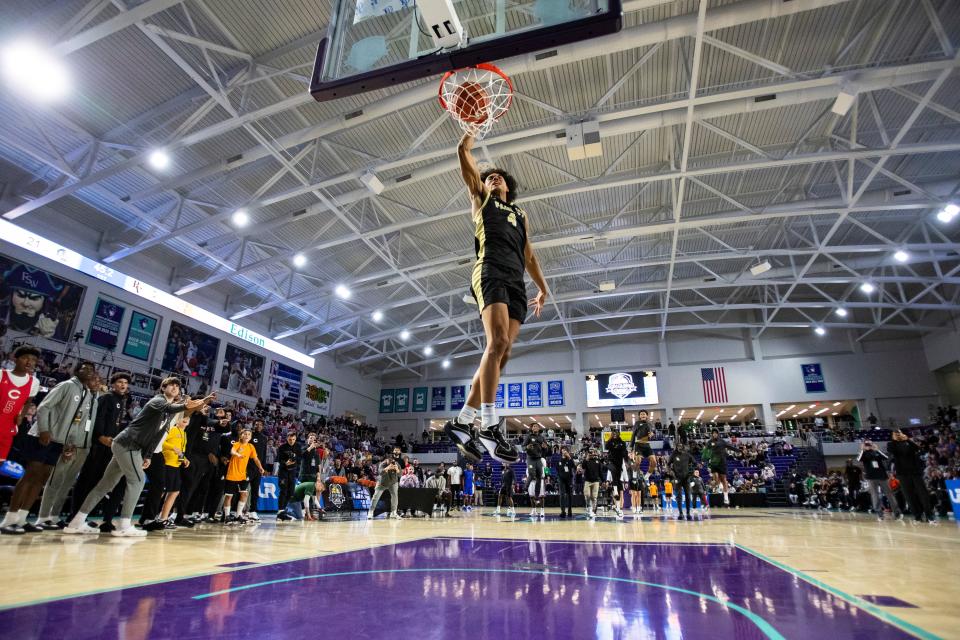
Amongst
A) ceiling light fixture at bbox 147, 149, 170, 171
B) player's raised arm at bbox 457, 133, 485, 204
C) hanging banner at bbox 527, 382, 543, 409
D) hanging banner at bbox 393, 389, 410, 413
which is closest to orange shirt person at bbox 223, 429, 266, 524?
player's raised arm at bbox 457, 133, 485, 204

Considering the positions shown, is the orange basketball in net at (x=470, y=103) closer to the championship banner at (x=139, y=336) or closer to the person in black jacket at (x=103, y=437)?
the person in black jacket at (x=103, y=437)

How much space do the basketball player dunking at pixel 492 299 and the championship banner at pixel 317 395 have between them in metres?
23.4

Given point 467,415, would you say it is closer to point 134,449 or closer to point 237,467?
point 134,449

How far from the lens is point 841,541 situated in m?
4.27

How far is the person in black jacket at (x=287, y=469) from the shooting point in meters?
8.88

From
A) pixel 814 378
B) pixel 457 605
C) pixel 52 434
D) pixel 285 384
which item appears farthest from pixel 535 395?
pixel 457 605

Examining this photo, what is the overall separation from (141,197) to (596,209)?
1366 cm

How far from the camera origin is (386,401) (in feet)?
105

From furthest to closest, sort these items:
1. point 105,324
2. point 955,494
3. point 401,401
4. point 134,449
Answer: point 401,401, point 105,324, point 955,494, point 134,449

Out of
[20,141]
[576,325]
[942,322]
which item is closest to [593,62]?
[20,141]

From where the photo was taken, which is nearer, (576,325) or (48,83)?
(48,83)

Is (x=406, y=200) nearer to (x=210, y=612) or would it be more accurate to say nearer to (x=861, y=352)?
(x=210, y=612)

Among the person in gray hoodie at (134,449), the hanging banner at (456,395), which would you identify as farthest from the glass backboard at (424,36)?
the hanging banner at (456,395)

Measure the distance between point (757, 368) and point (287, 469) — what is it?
25.8 m
